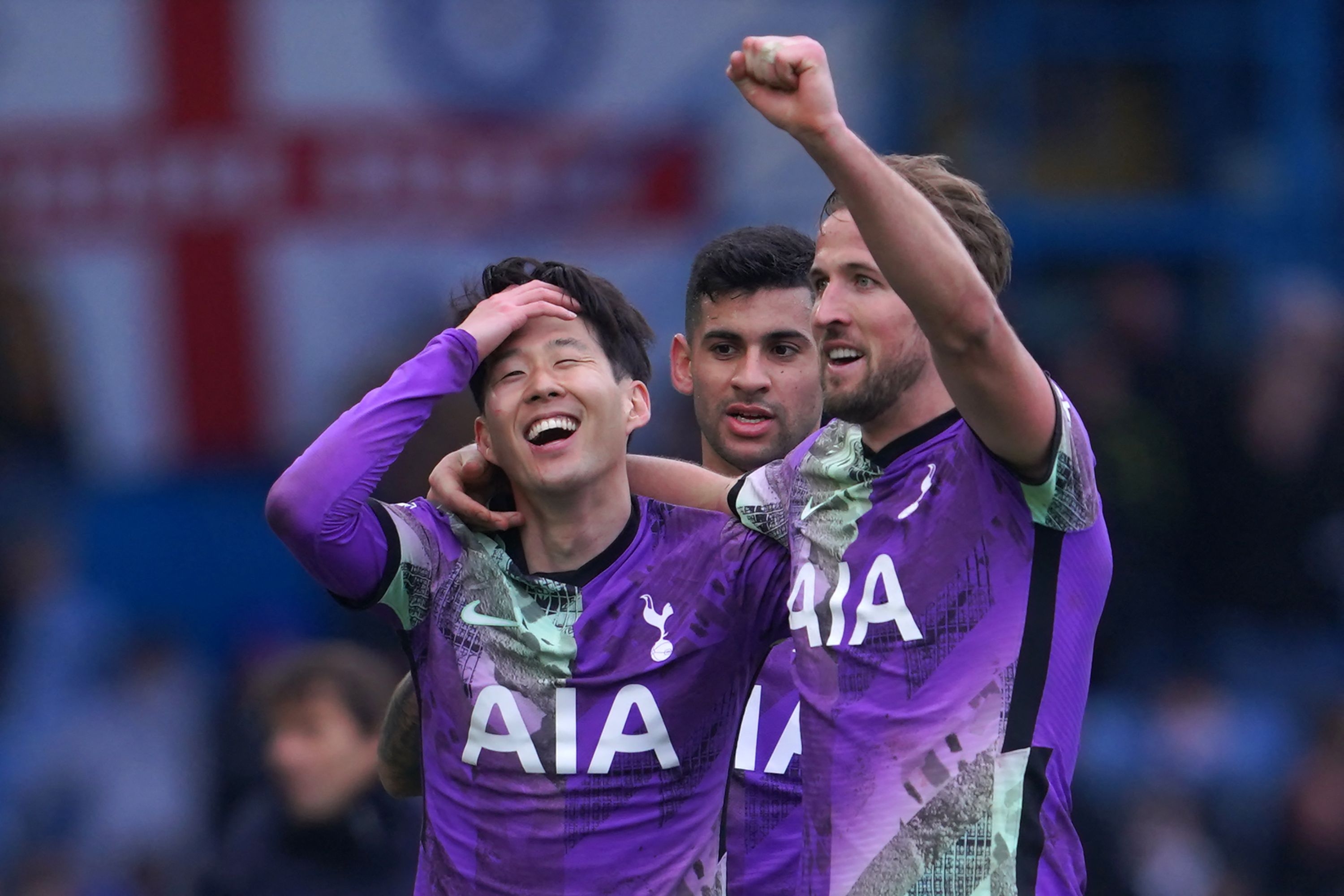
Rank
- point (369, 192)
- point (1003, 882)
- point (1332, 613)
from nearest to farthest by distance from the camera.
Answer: point (1003, 882), point (1332, 613), point (369, 192)

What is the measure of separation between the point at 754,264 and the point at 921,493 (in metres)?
1.15

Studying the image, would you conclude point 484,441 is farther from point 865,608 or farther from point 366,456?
point 865,608

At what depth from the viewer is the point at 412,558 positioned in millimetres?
3393

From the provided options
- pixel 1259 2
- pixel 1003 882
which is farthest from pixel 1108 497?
pixel 1003 882

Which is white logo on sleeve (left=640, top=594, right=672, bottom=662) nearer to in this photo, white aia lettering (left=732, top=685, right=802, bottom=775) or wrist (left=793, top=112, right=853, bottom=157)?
white aia lettering (left=732, top=685, right=802, bottom=775)

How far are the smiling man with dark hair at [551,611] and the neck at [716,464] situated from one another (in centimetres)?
51

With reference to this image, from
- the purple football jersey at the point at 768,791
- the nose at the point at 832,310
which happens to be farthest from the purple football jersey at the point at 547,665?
the nose at the point at 832,310

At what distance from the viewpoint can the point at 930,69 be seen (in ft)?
31.5

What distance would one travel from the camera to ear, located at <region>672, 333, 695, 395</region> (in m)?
4.35

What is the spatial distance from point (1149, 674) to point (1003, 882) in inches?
204

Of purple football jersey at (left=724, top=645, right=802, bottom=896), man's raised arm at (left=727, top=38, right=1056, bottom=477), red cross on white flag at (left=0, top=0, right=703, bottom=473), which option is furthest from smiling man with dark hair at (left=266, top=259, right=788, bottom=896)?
red cross on white flag at (left=0, top=0, right=703, bottom=473)

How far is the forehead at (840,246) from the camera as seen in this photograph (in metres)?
3.09

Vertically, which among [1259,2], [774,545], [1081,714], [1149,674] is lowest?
[1149,674]

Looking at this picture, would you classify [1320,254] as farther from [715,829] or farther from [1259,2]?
[715,829]
